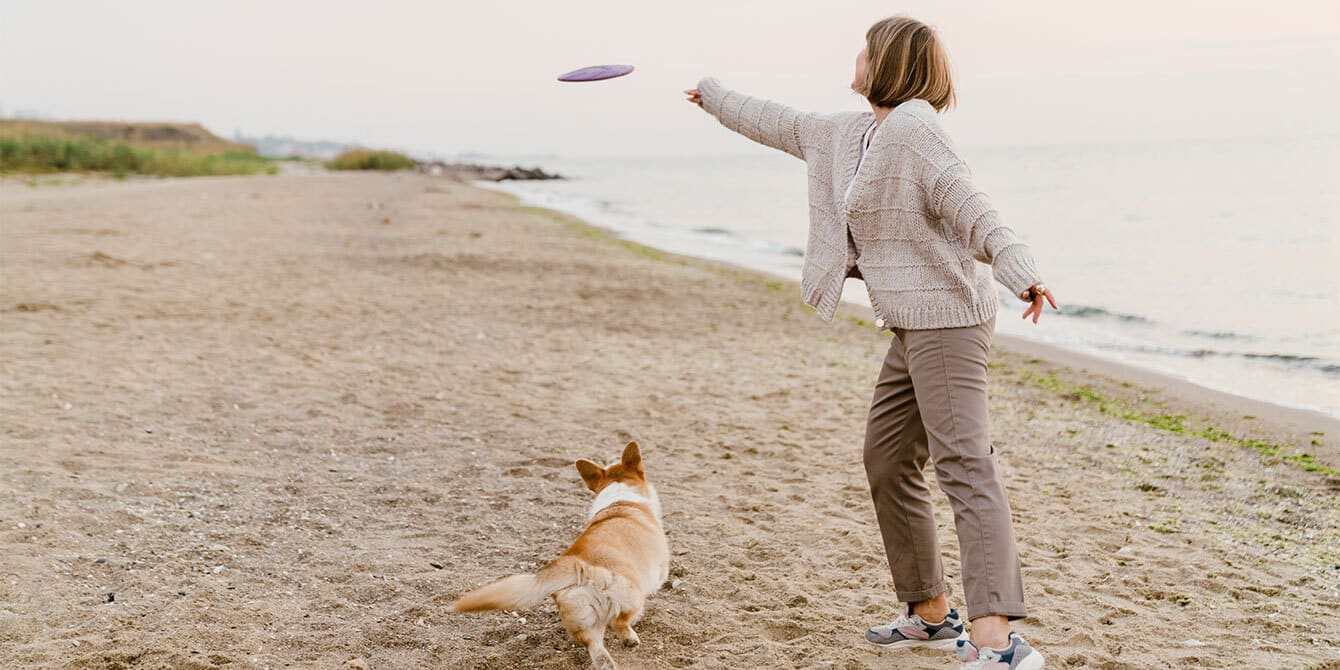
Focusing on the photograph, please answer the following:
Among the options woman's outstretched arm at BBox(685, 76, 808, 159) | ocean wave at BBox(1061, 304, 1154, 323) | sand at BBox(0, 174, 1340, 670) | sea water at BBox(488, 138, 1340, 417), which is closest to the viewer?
woman's outstretched arm at BBox(685, 76, 808, 159)

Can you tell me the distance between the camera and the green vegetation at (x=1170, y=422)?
6059 mm

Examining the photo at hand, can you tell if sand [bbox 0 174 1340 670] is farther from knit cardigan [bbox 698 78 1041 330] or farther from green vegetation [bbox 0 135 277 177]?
green vegetation [bbox 0 135 277 177]

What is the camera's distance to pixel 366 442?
590 centimetres

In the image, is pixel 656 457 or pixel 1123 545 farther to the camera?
pixel 656 457

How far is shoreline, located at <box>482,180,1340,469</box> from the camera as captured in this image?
6770 millimetres

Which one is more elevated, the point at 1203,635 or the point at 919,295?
the point at 919,295

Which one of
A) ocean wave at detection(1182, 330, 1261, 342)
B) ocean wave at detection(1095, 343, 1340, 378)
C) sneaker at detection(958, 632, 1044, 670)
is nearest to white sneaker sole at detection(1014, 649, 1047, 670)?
sneaker at detection(958, 632, 1044, 670)

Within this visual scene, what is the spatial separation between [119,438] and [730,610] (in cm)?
397

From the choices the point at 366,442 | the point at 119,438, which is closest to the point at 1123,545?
the point at 366,442

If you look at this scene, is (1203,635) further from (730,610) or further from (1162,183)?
(1162,183)

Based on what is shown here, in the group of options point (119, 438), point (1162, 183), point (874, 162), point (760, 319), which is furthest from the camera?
point (1162, 183)

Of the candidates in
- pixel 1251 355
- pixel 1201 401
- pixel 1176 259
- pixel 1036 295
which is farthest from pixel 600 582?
pixel 1176 259

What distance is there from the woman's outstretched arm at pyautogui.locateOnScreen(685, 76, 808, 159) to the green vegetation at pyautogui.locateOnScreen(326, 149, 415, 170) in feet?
203

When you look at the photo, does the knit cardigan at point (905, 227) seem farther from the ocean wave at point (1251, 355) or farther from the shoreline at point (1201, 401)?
the ocean wave at point (1251, 355)
